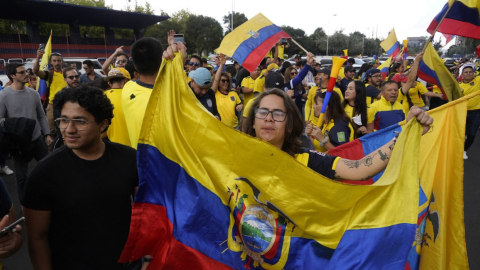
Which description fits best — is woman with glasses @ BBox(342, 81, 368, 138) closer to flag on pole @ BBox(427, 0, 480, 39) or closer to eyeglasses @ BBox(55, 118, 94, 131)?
flag on pole @ BBox(427, 0, 480, 39)

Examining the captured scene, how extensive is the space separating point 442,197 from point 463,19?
9.45 feet

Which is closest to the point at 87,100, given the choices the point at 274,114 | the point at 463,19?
the point at 274,114

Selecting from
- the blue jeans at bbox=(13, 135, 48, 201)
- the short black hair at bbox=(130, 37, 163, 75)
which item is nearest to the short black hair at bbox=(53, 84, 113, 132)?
the short black hair at bbox=(130, 37, 163, 75)

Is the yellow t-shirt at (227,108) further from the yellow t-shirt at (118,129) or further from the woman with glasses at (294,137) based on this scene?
the woman with glasses at (294,137)

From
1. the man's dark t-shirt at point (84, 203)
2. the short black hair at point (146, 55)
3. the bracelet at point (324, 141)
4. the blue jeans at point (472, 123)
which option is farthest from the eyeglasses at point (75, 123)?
the blue jeans at point (472, 123)

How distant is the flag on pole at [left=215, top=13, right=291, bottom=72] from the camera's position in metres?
5.74

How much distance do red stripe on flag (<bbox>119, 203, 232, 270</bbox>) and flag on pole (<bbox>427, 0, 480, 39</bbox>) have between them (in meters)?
4.10

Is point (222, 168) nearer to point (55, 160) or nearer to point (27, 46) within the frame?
point (55, 160)

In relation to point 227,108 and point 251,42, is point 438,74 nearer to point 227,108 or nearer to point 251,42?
point 251,42

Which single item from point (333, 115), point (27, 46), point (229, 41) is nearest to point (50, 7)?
point (27, 46)

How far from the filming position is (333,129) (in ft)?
13.6

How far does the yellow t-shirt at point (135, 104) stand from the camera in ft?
9.41

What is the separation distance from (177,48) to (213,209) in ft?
3.47

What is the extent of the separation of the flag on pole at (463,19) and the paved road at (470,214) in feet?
8.21
